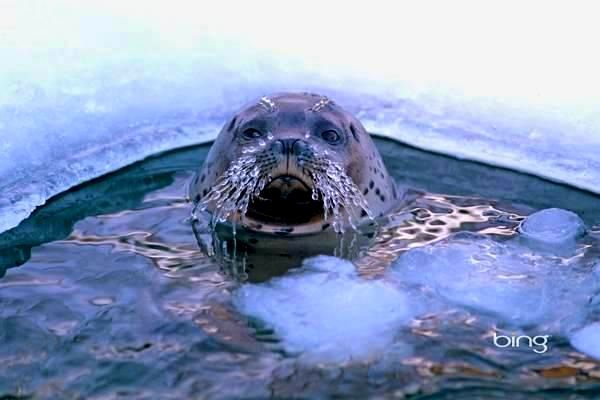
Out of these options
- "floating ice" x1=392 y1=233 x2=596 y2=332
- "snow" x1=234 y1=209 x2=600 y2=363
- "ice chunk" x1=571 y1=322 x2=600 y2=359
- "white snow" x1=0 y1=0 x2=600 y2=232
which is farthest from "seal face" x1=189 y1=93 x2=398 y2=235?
"ice chunk" x1=571 y1=322 x2=600 y2=359

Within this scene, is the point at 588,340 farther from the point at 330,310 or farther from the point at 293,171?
the point at 293,171

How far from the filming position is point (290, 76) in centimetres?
536

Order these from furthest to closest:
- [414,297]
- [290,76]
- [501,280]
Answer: [290,76], [501,280], [414,297]

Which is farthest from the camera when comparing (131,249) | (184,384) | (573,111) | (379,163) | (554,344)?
(573,111)

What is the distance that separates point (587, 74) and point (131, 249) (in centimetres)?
241

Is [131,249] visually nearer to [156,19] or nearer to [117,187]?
[117,187]

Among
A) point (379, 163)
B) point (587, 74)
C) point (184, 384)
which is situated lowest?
point (184, 384)

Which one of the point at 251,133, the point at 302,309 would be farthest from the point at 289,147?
the point at 302,309

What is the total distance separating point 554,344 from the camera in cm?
298

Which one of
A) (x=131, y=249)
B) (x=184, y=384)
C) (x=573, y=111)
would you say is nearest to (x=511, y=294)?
(x=184, y=384)

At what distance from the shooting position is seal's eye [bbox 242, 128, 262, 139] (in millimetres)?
3905

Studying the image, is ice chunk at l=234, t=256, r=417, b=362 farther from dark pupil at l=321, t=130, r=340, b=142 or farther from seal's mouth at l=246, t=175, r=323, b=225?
dark pupil at l=321, t=130, r=340, b=142

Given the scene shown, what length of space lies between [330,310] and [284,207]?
2.73ft

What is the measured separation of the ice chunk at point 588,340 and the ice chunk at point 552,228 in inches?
26.4
